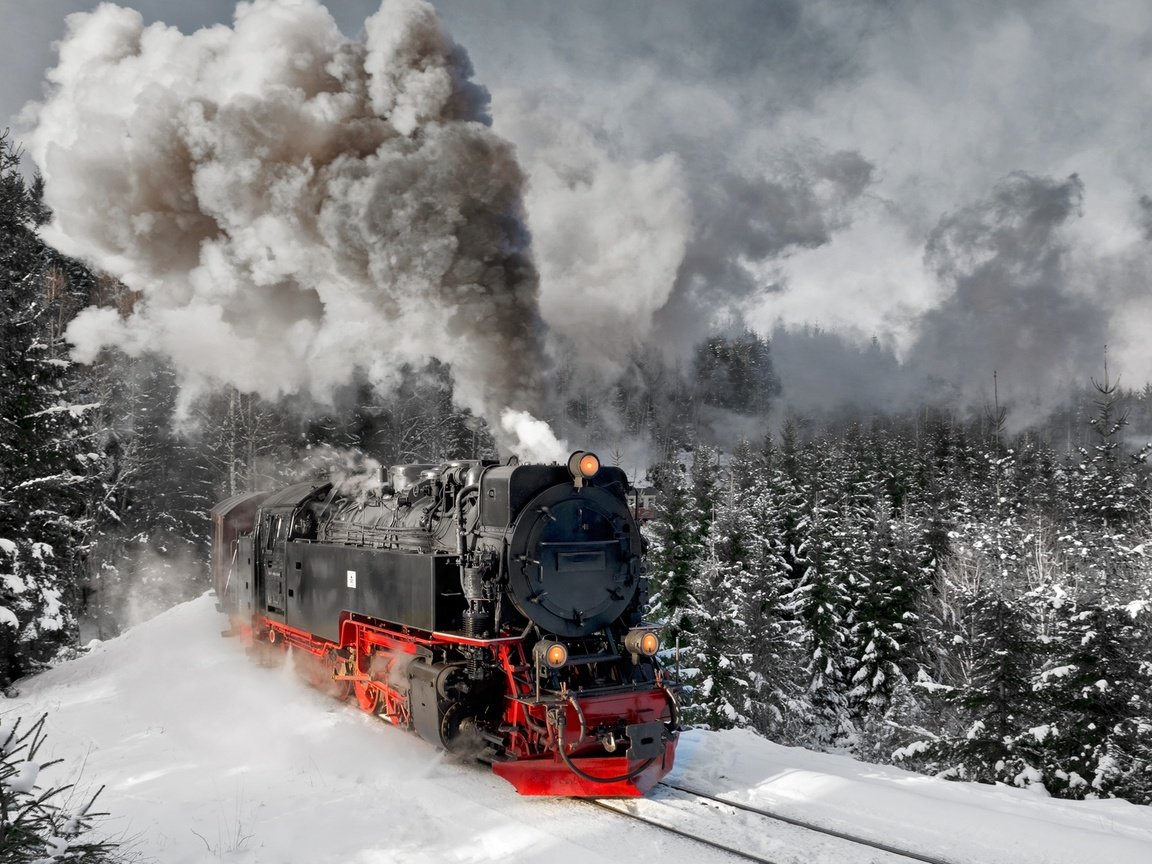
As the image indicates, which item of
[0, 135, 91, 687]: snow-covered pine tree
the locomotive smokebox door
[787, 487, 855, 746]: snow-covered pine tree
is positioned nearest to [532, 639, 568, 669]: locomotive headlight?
the locomotive smokebox door

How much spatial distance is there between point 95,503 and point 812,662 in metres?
24.7

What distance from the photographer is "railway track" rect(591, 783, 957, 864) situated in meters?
5.37

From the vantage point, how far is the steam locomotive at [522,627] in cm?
671

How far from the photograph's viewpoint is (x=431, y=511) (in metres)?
8.57

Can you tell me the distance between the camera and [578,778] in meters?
6.58

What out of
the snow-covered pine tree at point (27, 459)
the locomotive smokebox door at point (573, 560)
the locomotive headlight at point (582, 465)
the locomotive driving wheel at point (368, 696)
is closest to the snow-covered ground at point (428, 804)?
the locomotive driving wheel at point (368, 696)

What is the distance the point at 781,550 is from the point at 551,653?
2617cm

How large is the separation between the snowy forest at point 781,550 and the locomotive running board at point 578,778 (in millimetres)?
1974

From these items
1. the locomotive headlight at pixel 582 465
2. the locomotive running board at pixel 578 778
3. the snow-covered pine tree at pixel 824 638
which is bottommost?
the snow-covered pine tree at pixel 824 638

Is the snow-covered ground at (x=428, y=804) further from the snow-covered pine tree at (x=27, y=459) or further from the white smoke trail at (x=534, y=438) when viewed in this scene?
the snow-covered pine tree at (x=27, y=459)

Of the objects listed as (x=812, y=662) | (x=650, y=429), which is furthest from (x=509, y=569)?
(x=650, y=429)

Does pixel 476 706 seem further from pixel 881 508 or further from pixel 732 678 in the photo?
pixel 881 508

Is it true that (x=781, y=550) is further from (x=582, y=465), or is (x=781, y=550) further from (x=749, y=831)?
(x=749, y=831)

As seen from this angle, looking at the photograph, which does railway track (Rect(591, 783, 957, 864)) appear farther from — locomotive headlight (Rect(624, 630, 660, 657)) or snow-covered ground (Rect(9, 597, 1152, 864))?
locomotive headlight (Rect(624, 630, 660, 657))
